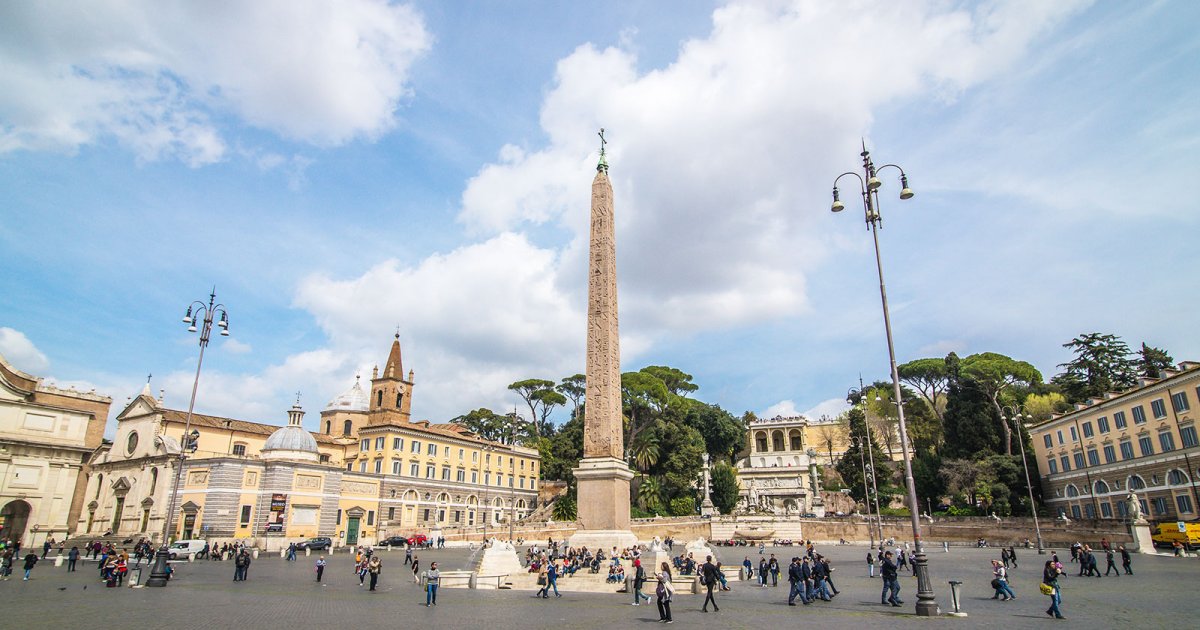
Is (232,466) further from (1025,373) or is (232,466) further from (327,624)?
(1025,373)

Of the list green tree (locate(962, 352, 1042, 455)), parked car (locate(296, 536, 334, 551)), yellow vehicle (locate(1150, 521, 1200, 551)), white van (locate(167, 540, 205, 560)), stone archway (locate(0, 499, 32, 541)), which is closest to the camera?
yellow vehicle (locate(1150, 521, 1200, 551))

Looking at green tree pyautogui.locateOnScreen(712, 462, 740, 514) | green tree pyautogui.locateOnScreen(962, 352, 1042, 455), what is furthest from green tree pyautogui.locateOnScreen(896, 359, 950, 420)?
green tree pyautogui.locateOnScreen(712, 462, 740, 514)

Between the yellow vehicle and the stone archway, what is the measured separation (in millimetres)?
62925

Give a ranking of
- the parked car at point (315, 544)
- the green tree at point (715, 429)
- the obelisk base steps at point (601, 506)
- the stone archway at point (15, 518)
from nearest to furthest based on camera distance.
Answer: the obelisk base steps at point (601, 506) → the parked car at point (315, 544) → the stone archway at point (15, 518) → the green tree at point (715, 429)

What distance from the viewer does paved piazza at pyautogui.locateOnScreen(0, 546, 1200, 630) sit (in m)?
11.0

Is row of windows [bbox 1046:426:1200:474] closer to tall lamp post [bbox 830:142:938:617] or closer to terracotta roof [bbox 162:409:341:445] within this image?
tall lamp post [bbox 830:142:938:617]

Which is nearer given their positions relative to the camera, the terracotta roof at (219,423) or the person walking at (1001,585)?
the person walking at (1001,585)

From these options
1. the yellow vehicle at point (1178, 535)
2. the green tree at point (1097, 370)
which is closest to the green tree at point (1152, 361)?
the green tree at point (1097, 370)

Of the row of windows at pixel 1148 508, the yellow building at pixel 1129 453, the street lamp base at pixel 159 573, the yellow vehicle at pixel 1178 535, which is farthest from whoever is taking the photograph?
the row of windows at pixel 1148 508

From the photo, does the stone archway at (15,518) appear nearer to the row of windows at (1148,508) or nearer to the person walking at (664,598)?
the person walking at (664,598)

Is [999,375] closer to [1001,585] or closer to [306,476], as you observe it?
[1001,585]

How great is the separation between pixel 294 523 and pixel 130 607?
2684cm

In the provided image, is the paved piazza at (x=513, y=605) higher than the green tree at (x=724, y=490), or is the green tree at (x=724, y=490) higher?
the green tree at (x=724, y=490)

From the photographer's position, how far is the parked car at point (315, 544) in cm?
3584
